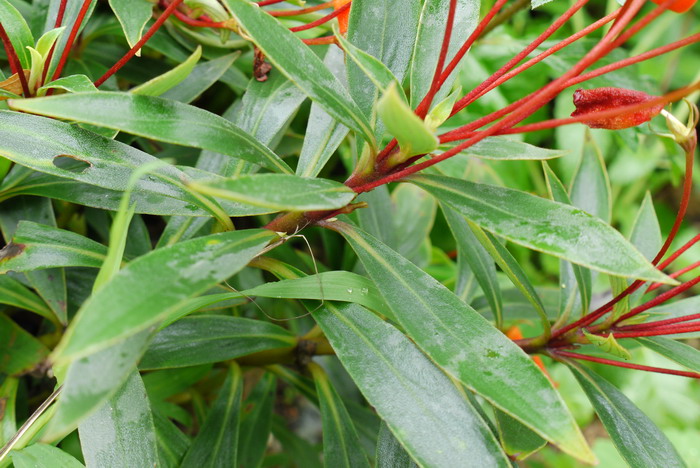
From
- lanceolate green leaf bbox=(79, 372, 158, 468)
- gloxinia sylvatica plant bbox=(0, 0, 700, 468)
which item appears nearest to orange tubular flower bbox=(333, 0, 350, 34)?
gloxinia sylvatica plant bbox=(0, 0, 700, 468)

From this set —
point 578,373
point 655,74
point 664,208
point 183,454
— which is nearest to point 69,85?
point 183,454

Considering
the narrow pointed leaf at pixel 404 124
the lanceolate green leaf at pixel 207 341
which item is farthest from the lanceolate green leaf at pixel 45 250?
the narrow pointed leaf at pixel 404 124

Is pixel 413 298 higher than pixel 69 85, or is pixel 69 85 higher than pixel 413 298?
pixel 69 85

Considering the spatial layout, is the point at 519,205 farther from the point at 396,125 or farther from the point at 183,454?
the point at 183,454

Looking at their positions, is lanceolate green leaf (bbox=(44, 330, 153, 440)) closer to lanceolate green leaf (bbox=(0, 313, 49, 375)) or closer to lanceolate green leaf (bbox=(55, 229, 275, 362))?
lanceolate green leaf (bbox=(55, 229, 275, 362))

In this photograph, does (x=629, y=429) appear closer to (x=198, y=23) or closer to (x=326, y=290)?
(x=326, y=290)

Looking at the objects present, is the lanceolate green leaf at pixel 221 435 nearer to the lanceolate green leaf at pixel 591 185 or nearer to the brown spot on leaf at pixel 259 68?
the brown spot on leaf at pixel 259 68
